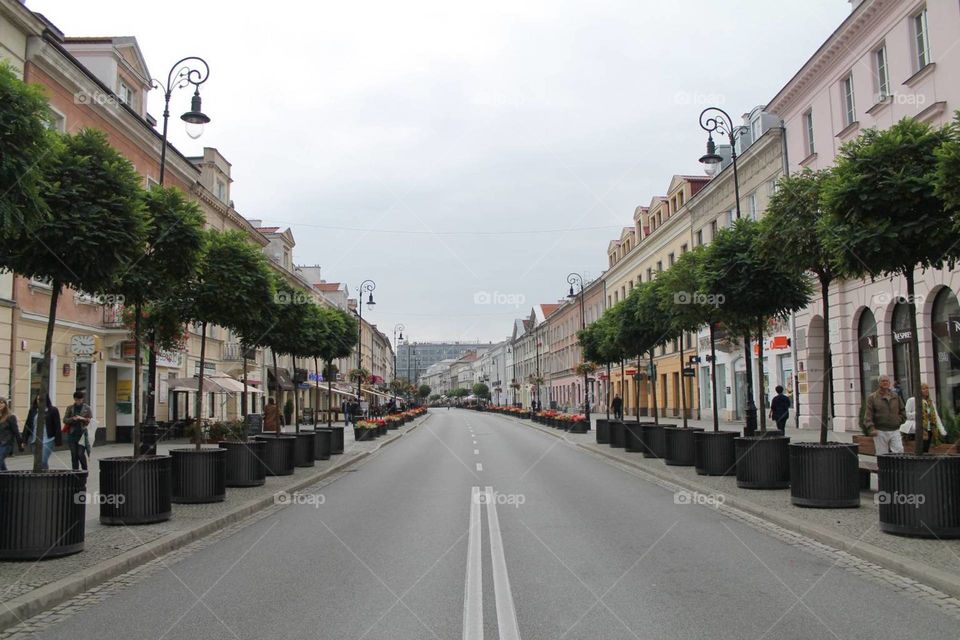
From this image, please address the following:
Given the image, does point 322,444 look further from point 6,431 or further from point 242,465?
point 6,431

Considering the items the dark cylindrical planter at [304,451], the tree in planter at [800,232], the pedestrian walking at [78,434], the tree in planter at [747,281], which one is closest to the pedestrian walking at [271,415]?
the dark cylindrical planter at [304,451]

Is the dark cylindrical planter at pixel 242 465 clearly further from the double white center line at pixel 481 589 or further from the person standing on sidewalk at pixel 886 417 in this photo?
the person standing on sidewalk at pixel 886 417

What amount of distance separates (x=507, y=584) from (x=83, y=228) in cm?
575

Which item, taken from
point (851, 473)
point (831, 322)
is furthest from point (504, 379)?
point (851, 473)

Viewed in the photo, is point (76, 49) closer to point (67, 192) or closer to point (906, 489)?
point (67, 192)

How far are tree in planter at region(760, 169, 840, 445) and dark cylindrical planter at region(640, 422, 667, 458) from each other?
8137 mm

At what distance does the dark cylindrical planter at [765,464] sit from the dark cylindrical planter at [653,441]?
A: 6516 mm

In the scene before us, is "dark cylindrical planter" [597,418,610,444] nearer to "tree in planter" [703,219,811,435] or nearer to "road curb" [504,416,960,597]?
"tree in planter" [703,219,811,435]

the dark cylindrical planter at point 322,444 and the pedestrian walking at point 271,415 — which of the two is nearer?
the pedestrian walking at point 271,415

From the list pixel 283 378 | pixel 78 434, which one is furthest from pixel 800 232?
pixel 283 378

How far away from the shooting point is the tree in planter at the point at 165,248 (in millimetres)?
10514

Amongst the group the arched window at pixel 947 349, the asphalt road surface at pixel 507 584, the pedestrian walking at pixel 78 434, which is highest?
the arched window at pixel 947 349

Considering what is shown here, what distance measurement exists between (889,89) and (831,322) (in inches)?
314

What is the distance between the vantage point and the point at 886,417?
12.0 metres
